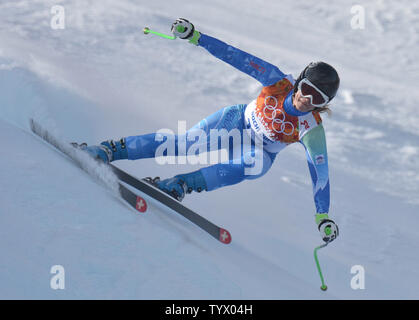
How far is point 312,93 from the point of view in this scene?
129 inches

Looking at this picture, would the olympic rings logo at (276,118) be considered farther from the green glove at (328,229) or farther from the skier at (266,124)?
the green glove at (328,229)

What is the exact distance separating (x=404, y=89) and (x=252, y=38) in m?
3.60

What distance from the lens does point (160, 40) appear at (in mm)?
10953

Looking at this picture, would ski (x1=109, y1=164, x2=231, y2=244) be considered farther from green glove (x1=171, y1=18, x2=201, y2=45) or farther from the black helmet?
the black helmet

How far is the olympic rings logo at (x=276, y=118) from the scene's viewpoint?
3504 mm

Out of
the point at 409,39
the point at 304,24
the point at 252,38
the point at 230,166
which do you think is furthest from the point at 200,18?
the point at 230,166

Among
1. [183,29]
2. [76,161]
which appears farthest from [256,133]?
[76,161]

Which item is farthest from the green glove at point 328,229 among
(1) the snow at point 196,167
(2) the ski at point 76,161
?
(2) the ski at point 76,161

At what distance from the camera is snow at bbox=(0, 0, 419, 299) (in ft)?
7.92

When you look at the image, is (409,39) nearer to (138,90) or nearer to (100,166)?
(138,90)

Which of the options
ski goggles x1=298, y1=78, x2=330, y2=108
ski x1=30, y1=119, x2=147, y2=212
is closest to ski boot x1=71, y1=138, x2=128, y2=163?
ski x1=30, y1=119, x2=147, y2=212

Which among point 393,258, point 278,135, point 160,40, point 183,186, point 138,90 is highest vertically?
point 160,40

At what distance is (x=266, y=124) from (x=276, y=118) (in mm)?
95

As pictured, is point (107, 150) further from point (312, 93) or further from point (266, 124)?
point (312, 93)
